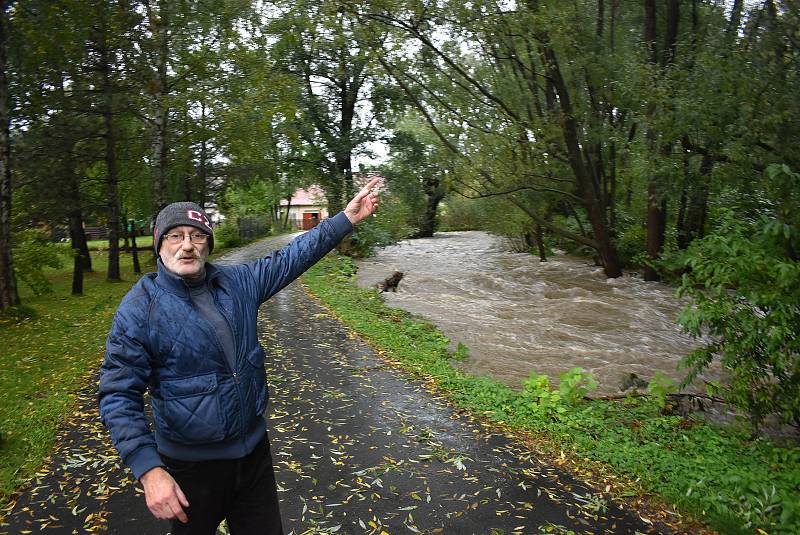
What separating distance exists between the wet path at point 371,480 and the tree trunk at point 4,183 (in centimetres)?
632

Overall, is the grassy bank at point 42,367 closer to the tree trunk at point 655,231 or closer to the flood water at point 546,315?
the flood water at point 546,315

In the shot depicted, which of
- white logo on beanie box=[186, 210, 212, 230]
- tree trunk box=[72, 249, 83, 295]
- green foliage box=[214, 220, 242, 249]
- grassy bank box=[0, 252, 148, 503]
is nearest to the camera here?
white logo on beanie box=[186, 210, 212, 230]

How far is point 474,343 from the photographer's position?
1078cm

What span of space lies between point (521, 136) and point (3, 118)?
12.0 m

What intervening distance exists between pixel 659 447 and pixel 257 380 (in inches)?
163

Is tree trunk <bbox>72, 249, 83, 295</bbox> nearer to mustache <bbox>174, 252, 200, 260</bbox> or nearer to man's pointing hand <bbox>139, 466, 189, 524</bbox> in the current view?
mustache <bbox>174, 252, 200, 260</bbox>

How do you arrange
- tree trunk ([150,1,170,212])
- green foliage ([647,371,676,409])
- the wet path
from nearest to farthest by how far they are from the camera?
the wet path, green foliage ([647,371,676,409]), tree trunk ([150,1,170,212])

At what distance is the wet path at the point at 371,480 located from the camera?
423 cm

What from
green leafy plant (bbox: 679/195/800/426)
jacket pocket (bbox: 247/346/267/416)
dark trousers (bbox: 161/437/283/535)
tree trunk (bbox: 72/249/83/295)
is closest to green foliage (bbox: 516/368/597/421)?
green leafy plant (bbox: 679/195/800/426)

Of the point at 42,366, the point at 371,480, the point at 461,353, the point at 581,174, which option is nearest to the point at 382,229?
the point at 581,174

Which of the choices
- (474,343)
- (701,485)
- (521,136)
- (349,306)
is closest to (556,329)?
(474,343)

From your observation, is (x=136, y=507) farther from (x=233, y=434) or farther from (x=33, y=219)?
(x=33, y=219)

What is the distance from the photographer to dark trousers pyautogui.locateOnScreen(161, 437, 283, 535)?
2.56 meters

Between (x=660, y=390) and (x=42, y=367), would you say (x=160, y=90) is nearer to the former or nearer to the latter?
(x=42, y=367)
